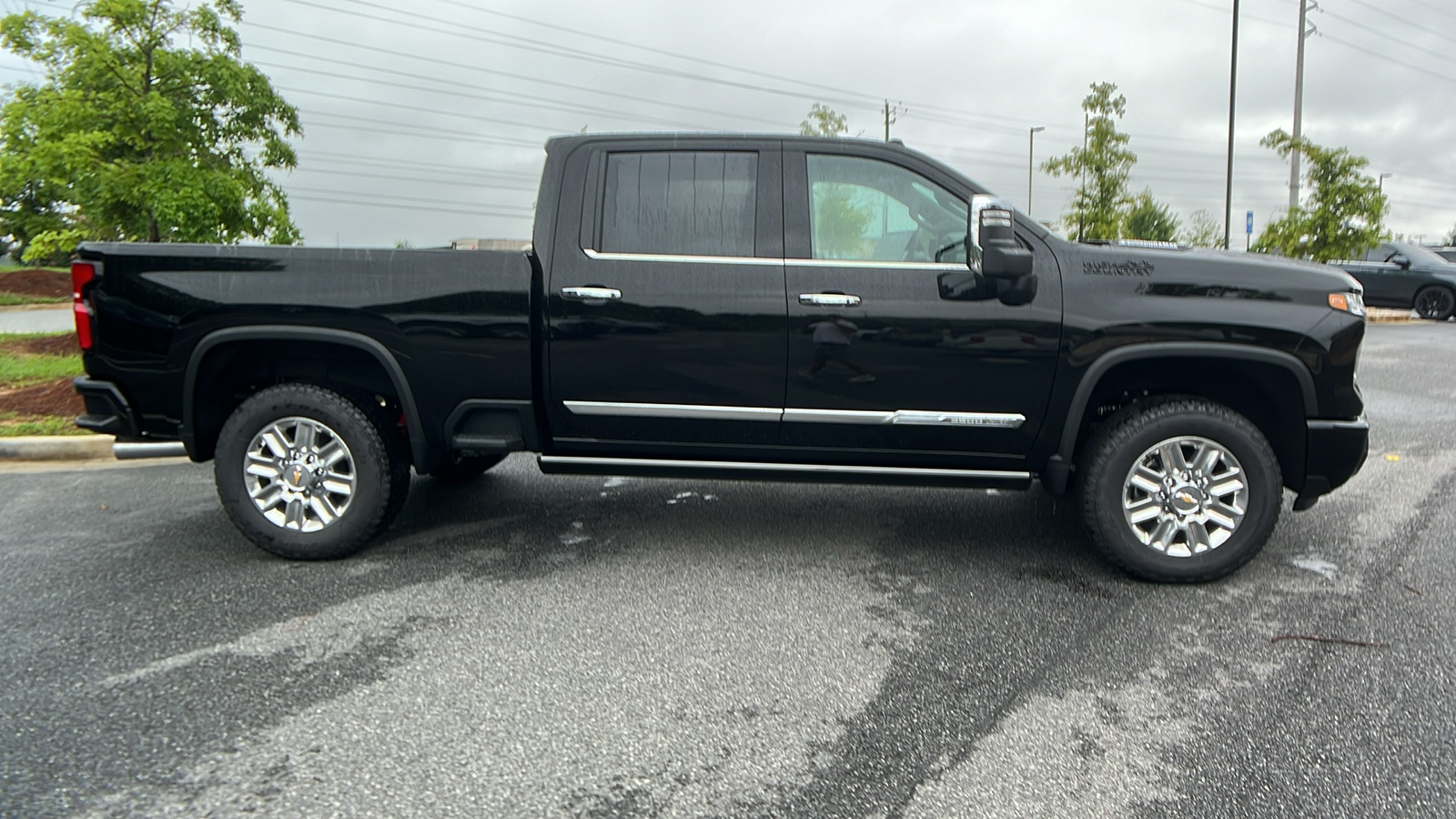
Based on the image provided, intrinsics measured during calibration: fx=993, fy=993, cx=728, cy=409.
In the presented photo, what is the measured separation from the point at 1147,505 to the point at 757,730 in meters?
2.29

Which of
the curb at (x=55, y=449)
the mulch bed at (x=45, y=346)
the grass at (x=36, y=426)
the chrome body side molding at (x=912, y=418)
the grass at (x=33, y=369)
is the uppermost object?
the mulch bed at (x=45, y=346)

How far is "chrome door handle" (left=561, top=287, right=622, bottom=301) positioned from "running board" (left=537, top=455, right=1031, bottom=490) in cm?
78

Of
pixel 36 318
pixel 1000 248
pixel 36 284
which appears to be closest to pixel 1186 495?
pixel 1000 248

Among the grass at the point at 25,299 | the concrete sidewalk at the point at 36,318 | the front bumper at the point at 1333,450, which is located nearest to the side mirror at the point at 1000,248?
the front bumper at the point at 1333,450

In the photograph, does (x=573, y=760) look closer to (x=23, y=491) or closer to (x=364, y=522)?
(x=364, y=522)

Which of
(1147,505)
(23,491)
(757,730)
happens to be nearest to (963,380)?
(1147,505)

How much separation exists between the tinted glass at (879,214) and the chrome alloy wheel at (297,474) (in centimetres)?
248

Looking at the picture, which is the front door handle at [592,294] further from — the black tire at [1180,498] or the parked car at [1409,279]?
the parked car at [1409,279]

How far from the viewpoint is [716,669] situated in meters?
3.58

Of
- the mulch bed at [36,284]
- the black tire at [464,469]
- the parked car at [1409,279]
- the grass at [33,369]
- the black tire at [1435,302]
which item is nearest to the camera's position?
the black tire at [464,469]

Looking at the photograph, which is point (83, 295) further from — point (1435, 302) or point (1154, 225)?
point (1154, 225)

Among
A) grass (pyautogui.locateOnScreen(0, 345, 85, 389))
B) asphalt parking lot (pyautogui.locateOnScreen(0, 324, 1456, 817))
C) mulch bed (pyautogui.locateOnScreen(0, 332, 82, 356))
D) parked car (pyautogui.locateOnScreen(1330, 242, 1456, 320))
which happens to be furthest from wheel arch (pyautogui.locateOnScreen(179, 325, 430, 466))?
parked car (pyautogui.locateOnScreen(1330, 242, 1456, 320))

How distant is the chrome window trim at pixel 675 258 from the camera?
4547 millimetres

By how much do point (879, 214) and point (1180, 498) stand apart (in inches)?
73.2
